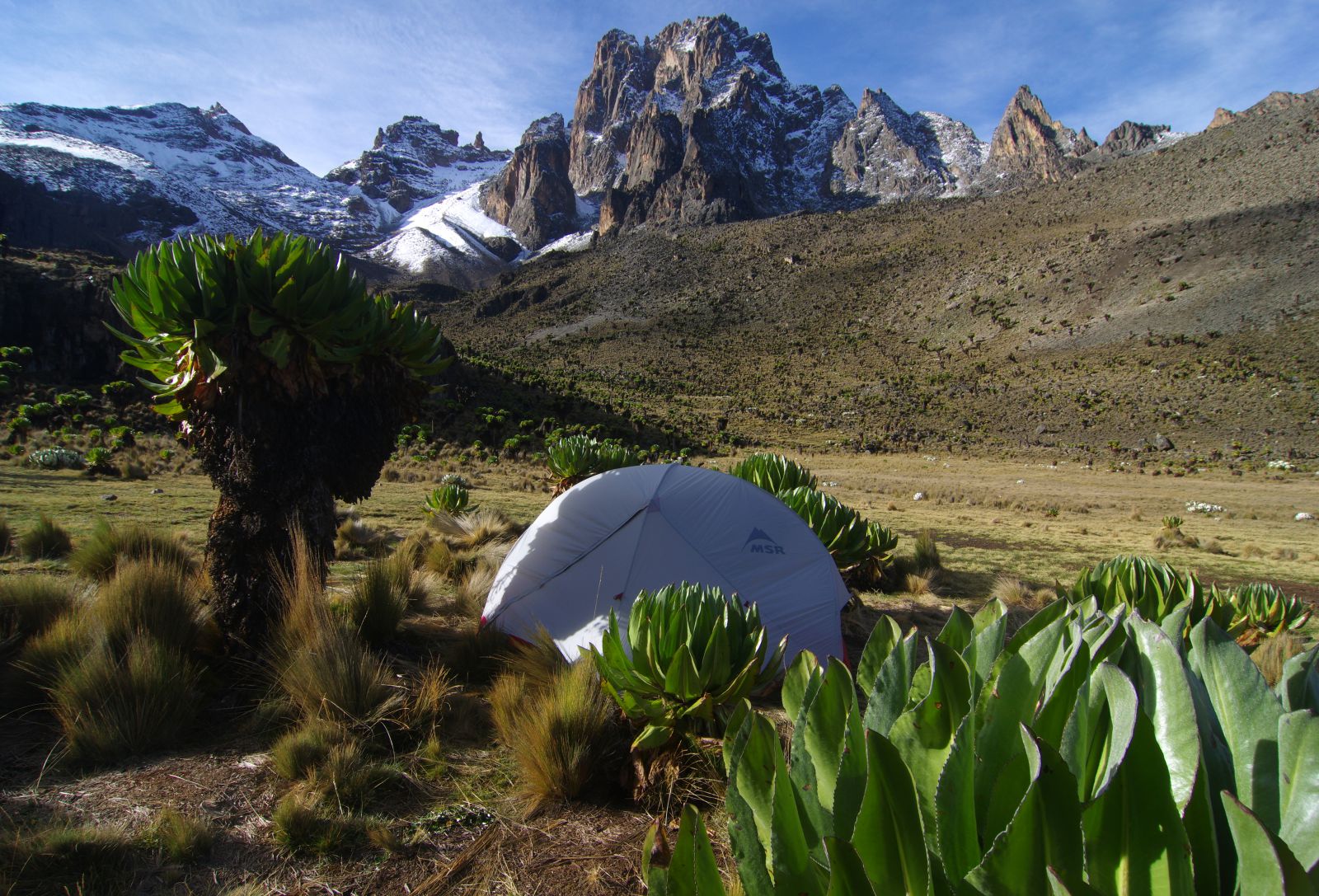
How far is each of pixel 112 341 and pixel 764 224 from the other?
274 ft

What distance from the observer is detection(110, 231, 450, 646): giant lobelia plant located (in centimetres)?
432

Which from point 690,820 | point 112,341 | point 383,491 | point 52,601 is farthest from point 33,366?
point 690,820

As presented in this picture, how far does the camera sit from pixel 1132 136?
165 m

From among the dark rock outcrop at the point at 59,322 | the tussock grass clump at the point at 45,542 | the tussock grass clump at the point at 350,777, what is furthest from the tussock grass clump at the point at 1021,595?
the dark rock outcrop at the point at 59,322

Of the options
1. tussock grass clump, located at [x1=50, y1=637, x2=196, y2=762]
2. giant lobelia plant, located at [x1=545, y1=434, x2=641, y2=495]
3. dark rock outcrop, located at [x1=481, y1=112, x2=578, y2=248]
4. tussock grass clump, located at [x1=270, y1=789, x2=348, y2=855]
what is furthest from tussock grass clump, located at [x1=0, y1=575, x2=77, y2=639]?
dark rock outcrop, located at [x1=481, y1=112, x2=578, y2=248]

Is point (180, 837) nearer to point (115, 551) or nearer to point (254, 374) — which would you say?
point (254, 374)

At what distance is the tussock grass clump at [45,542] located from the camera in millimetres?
6738

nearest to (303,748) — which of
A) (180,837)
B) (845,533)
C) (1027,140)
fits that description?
(180,837)

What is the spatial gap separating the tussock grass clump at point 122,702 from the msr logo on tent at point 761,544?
393 centimetres

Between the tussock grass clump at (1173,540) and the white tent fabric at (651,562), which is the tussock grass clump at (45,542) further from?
the tussock grass clump at (1173,540)

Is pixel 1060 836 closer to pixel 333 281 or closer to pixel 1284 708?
pixel 1284 708

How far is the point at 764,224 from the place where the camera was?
311 feet

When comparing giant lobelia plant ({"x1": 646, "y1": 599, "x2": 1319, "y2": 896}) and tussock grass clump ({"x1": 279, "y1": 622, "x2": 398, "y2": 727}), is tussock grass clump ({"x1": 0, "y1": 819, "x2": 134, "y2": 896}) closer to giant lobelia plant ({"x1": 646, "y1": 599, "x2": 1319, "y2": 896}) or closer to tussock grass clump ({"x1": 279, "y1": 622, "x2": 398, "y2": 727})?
tussock grass clump ({"x1": 279, "y1": 622, "x2": 398, "y2": 727})

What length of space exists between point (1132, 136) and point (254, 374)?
21348 centimetres
